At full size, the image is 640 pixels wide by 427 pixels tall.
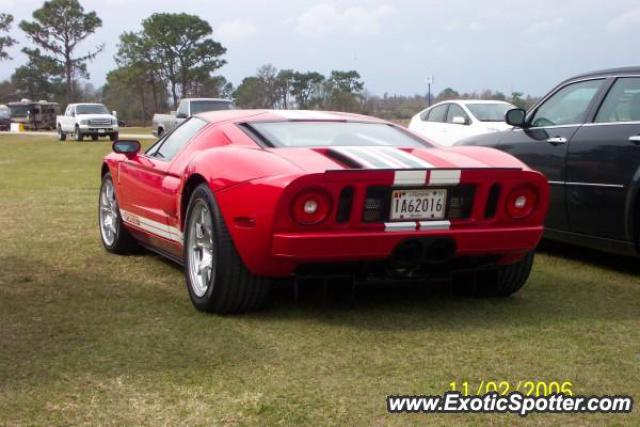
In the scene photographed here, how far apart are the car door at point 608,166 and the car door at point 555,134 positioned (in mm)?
104

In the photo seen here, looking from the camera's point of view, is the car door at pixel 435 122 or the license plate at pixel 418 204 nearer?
the license plate at pixel 418 204

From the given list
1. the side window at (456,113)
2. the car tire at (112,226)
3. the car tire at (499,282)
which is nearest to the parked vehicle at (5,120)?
the side window at (456,113)

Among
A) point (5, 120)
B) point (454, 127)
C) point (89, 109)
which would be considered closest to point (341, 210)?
point (454, 127)

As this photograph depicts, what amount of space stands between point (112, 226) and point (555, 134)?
11.3ft

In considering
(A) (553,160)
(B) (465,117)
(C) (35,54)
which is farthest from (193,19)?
(A) (553,160)

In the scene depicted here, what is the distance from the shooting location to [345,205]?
4.10 m

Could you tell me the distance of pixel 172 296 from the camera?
500cm

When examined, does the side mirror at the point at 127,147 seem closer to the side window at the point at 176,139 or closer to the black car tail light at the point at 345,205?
the side window at the point at 176,139

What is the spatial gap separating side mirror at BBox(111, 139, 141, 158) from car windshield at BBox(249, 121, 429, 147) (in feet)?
4.74

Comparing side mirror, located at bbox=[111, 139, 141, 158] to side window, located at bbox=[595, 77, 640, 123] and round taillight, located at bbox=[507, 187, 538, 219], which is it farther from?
side window, located at bbox=[595, 77, 640, 123]

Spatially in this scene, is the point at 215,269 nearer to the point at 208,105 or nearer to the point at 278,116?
the point at 278,116

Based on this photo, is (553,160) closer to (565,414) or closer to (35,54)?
(565,414)

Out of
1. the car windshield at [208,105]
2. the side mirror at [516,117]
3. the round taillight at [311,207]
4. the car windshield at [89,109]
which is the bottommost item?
the car windshield at [89,109]

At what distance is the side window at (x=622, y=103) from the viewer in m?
5.65
